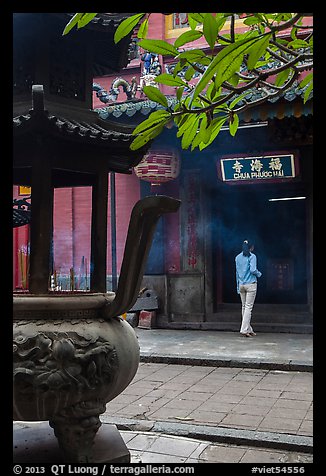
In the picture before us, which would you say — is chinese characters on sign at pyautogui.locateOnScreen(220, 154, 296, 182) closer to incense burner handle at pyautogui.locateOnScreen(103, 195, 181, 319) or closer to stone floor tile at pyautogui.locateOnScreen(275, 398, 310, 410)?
stone floor tile at pyautogui.locateOnScreen(275, 398, 310, 410)

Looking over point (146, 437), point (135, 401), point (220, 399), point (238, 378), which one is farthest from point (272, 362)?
point (146, 437)

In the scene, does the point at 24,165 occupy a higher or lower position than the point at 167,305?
higher

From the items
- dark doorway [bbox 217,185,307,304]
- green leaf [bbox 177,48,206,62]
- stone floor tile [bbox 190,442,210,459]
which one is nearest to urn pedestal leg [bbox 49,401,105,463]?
stone floor tile [bbox 190,442,210,459]

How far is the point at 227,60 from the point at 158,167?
8.30 m

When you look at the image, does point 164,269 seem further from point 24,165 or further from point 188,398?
point 24,165

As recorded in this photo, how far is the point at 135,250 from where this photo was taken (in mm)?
3135

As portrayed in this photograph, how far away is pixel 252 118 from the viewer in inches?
333

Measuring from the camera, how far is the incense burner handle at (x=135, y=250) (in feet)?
9.89

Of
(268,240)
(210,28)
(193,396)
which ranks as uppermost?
(210,28)

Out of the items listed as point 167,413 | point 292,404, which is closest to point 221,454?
point 167,413

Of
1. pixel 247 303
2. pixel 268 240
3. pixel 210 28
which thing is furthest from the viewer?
pixel 268 240

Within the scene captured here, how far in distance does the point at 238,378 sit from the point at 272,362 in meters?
0.77

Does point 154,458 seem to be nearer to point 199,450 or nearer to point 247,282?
point 199,450

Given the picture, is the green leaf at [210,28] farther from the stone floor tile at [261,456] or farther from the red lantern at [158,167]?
the red lantern at [158,167]
